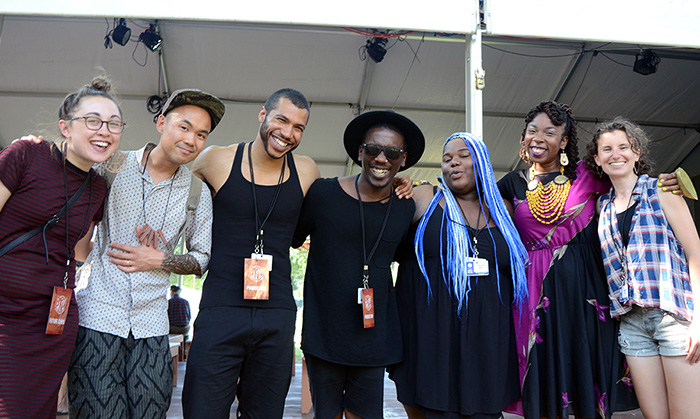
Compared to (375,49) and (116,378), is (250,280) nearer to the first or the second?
(116,378)

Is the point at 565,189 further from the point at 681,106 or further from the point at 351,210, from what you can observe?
the point at 681,106

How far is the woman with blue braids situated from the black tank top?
66cm

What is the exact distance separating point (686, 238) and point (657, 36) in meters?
2.18

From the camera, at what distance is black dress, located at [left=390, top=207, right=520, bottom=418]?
7.68 feet

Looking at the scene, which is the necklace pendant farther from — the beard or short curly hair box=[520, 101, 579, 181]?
the beard

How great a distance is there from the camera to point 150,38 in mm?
6055

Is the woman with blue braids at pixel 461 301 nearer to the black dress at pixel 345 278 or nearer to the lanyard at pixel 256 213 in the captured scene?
the black dress at pixel 345 278

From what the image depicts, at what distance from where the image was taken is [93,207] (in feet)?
6.48

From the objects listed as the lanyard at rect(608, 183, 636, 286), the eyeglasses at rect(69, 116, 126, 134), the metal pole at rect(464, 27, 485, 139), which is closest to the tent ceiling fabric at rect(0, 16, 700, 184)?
the metal pole at rect(464, 27, 485, 139)

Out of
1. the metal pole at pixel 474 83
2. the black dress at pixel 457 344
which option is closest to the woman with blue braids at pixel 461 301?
the black dress at pixel 457 344

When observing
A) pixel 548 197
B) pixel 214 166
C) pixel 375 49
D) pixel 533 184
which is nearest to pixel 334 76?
pixel 375 49

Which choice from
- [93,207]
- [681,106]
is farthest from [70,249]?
[681,106]

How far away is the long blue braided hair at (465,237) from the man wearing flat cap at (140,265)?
1.13 meters

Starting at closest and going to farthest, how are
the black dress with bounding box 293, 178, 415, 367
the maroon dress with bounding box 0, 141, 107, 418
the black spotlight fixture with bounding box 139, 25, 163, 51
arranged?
the maroon dress with bounding box 0, 141, 107, 418 < the black dress with bounding box 293, 178, 415, 367 < the black spotlight fixture with bounding box 139, 25, 163, 51
